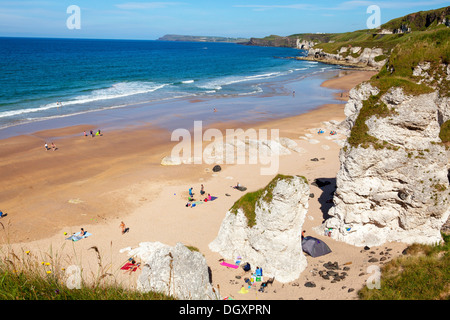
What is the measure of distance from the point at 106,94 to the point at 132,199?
4669cm

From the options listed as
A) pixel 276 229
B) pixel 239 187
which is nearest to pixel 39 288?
pixel 276 229

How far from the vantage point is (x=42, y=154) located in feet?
110

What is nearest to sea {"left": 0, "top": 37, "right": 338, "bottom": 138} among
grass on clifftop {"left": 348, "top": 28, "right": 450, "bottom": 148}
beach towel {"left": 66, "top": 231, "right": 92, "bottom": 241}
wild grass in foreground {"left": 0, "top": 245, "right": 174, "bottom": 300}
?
beach towel {"left": 66, "top": 231, "right": 92, "bottom": 241}

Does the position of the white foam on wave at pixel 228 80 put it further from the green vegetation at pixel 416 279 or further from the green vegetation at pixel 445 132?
the green vegetation at pixel 416 279

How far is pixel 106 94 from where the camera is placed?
2520 inches

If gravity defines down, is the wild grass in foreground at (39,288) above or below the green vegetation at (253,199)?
above

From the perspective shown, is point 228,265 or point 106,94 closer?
point 228,265

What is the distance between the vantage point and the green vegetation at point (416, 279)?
10.3 metres

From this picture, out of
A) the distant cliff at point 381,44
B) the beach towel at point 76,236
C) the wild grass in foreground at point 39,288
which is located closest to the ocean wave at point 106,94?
the beach towel at point 76,236

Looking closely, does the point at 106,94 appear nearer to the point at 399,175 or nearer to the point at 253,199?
the point at 253,199

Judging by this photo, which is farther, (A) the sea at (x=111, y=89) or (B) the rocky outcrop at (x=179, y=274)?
(A) the sea at (x=111, y=89)

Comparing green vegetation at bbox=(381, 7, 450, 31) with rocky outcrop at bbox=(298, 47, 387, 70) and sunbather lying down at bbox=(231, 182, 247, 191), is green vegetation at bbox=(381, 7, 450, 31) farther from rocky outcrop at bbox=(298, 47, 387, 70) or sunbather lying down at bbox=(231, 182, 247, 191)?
sunbather lying down at bbox=(231, 182, 247, 191)

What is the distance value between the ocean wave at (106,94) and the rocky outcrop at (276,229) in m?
48.8
